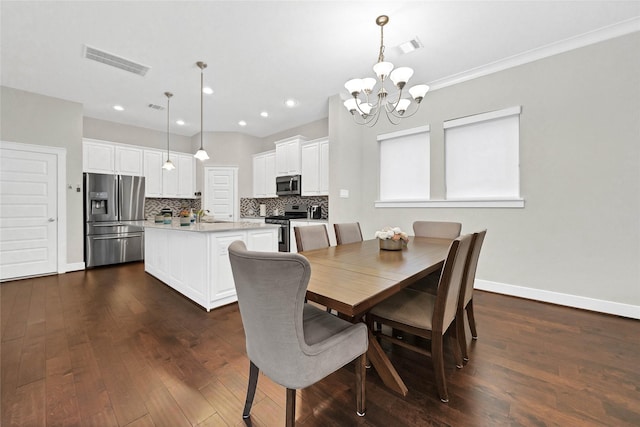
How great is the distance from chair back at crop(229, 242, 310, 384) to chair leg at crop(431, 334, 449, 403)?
2.69 ft

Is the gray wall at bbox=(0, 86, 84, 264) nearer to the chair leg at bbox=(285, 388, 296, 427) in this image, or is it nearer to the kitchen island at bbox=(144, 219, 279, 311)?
the kitchen island at bbox=(144, 219, 279, 311)

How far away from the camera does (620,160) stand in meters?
2.47

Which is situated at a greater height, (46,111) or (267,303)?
(46,111)

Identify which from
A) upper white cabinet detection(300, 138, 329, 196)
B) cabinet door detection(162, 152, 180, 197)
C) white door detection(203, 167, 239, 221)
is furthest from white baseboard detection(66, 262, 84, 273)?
upper white cabinet detection(300, 138, 329, 196)

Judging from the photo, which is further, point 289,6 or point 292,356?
point 289,6

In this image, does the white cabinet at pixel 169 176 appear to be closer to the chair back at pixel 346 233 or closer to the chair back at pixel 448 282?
the chair back at pixel 346 233

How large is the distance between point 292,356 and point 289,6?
273 cm

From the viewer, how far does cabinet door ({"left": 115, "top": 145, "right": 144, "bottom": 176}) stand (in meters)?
4.98

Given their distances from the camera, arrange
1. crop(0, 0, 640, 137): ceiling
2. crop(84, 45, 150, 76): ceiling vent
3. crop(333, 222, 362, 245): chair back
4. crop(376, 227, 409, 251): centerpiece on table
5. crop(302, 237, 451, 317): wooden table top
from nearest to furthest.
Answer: crop(302, 237, 451, 317): wooden table top, crop(376, 227, 409, 251): centerpiece on table, crop(0, 0, 640, 137): ceiling, crop(333, 222, 362, 245): chair back, crop(84, 45, 150, 76): ceiling vent

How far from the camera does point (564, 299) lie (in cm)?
273

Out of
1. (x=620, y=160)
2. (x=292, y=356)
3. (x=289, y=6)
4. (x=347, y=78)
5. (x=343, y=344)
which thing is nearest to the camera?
(x=292, y=356)

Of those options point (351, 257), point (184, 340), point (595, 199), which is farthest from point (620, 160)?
point (184, 340)

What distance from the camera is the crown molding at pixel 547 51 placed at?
2434 millimetres

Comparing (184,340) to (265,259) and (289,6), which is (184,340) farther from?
(289,6)
